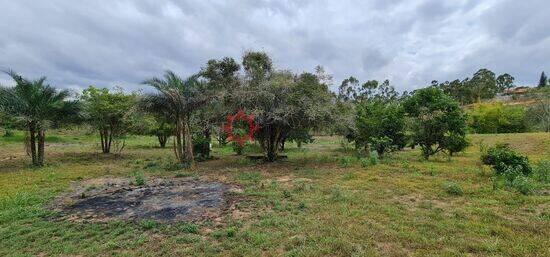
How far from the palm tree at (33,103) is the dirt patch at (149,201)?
19.2 ft

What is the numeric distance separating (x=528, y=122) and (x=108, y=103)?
39424mm

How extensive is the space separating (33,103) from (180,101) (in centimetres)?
662

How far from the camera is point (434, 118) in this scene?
555 inches

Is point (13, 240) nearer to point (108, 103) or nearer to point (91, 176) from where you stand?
point (91, 176)

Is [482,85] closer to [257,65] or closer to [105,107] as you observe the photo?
[257,65]

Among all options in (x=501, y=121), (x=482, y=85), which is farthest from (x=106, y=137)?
(x=482, y=85)

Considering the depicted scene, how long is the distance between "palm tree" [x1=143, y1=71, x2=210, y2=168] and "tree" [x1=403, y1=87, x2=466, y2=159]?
906 centimetres

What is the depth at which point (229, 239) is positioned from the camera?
16.9 ft

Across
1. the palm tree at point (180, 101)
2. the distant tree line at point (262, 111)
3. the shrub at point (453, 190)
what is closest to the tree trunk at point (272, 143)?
the distant tree line at point (262, 111)

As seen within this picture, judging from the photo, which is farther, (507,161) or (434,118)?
(434,118)

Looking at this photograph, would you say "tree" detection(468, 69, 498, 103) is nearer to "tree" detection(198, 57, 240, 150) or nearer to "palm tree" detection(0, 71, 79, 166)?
"tree" detection(198, 57, 240, 150)

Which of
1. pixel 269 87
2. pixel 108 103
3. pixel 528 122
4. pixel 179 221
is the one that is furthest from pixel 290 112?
pixel 528 122

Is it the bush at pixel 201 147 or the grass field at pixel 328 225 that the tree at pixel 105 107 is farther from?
the grass field at pixel 328 225

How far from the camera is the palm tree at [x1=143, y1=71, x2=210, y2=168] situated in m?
12.8
